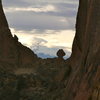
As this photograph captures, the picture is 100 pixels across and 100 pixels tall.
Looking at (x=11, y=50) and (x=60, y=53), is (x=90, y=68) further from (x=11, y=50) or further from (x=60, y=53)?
(x=11, y=50)

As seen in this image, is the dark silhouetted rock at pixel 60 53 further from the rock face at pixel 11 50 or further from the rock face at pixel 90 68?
the rock face at pixel 90 68

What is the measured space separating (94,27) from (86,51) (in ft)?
5.46

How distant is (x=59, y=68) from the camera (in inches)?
3396

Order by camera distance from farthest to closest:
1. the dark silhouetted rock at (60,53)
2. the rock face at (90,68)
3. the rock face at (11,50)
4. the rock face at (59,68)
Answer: the rock face at (11,50)
the dark silhouetted rock at (60,53)
the rock face at (59,68)
the rock face at (90,68)

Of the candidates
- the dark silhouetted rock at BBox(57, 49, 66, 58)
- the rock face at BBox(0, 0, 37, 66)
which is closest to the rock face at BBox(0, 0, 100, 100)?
the rock face at BBox(0, 0, 37, 66)

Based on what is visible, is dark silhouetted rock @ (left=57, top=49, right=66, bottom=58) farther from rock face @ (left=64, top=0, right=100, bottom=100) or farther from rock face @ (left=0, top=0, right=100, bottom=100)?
rock face @ (left=64, top=0, right=100, bottom=100)

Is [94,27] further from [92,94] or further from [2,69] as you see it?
[2,69]

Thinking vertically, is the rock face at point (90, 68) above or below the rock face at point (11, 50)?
above

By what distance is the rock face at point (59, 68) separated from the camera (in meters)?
29.5

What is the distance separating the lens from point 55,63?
94.7 m

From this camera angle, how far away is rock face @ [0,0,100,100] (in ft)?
96.9

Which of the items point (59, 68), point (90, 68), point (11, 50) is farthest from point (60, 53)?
point (90, 68)

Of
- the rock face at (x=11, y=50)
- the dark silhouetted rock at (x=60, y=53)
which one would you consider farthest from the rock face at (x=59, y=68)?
the dark silhouetted rock at (x=60, y=53)

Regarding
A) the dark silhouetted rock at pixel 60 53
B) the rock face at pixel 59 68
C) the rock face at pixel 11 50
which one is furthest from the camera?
the rock face at pixel 11 50
